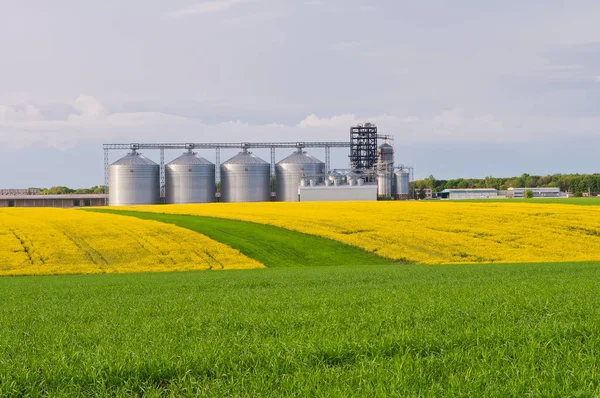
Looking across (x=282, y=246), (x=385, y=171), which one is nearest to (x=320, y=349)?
(x=282, y=246)

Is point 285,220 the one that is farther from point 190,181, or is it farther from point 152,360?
point 190,181

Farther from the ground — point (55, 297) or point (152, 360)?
point (152, 360)

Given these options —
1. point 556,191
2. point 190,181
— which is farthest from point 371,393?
point 556,191

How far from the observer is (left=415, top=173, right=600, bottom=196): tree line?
545ft

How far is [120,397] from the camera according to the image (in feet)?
16.7

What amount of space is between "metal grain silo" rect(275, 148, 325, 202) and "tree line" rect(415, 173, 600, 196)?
91424mm

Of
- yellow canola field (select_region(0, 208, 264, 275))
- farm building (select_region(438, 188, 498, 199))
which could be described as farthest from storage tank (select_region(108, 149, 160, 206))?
farm building (select_region(438, 188, 498, 199))

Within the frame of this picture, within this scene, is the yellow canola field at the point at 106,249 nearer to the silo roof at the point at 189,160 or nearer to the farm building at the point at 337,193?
the farm building at the point at 337,193

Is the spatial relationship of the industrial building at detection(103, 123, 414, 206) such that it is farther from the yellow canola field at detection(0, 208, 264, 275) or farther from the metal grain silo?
the yellow canola field at detection(0, 208, 264, 275)

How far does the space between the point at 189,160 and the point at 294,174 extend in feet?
61.9

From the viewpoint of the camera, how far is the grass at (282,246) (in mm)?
33438

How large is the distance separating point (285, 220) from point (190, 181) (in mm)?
50930

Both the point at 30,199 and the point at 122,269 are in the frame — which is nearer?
the point at 122,269

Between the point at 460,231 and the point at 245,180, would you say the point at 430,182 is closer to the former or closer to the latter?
the point at 245,180
